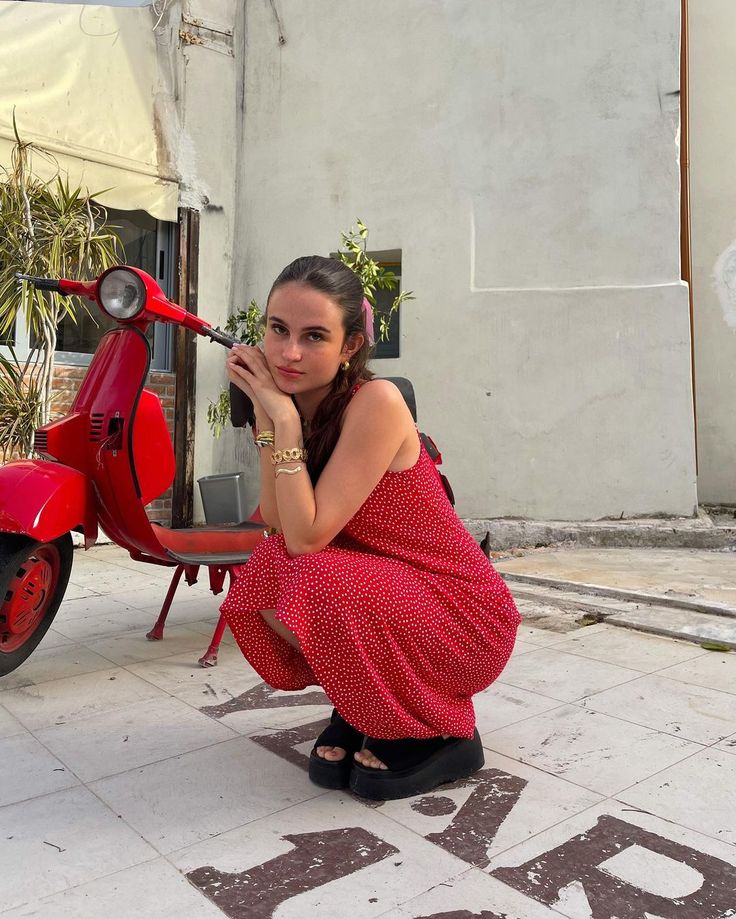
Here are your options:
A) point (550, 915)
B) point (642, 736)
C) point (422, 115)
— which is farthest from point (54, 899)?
point (422, 115)

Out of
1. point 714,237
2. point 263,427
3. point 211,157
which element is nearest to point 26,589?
point 263,427

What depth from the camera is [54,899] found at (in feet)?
4.13

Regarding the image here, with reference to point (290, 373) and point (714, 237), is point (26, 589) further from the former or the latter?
point (714, 237)

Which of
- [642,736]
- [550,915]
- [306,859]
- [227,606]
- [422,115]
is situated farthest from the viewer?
[422,115]

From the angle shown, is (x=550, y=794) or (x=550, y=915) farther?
(x=550, y=794)

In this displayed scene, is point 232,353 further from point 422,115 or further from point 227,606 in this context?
point 422,115

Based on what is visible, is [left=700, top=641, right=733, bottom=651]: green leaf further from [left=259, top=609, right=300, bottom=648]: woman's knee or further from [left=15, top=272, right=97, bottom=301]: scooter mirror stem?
[left=15, top=272, right=97, bottom=301]: scooter mirror stem

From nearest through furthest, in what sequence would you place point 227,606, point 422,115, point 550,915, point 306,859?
point 550,915 < point 306,859 < point 227,606 < point 422,115

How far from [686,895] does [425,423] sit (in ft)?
13.1

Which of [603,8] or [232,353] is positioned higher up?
[603,8]

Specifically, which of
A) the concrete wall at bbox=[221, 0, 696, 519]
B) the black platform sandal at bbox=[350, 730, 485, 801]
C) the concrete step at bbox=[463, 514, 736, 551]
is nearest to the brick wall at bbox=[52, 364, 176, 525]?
the concrete wall at bbox=[221, 0, 696, 519]

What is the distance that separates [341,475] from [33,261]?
11.1ft

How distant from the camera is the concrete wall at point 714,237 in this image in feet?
18.0

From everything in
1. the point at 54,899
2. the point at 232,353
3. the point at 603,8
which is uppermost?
the point at 603,8
